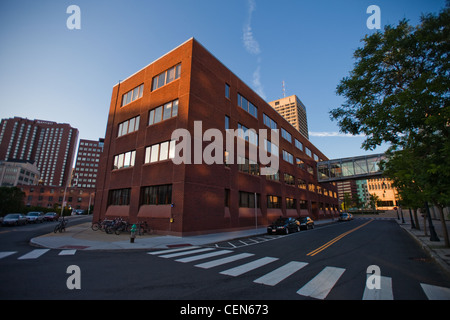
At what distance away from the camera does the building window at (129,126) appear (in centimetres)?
2511

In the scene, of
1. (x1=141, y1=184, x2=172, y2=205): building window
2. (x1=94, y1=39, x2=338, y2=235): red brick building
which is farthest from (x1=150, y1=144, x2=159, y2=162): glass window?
(x1=141, y1=184, x2=172, y2=205): building window

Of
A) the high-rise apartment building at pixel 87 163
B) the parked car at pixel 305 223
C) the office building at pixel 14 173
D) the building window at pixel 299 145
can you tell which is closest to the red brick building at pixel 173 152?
the parked car at pixel 305 223

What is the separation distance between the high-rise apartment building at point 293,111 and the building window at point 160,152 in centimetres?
12520

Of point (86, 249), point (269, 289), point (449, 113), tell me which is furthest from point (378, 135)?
point (86, 249)

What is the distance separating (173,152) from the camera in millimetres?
19547

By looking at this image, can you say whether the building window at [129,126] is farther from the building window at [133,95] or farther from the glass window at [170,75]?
the glass window at [170,75]

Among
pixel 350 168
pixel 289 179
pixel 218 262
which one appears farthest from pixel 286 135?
pixel 218 262

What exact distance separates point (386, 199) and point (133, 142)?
14270cm

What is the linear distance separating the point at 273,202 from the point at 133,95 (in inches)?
975

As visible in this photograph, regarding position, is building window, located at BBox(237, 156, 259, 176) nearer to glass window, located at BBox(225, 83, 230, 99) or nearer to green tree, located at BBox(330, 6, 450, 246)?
glass window, located at BBox(225, 83, 230, 99)

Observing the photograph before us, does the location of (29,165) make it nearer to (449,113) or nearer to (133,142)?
(133,142)

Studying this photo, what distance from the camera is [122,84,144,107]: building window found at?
26219 mm

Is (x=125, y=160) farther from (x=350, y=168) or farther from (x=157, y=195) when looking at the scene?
(x=350, y=168)
